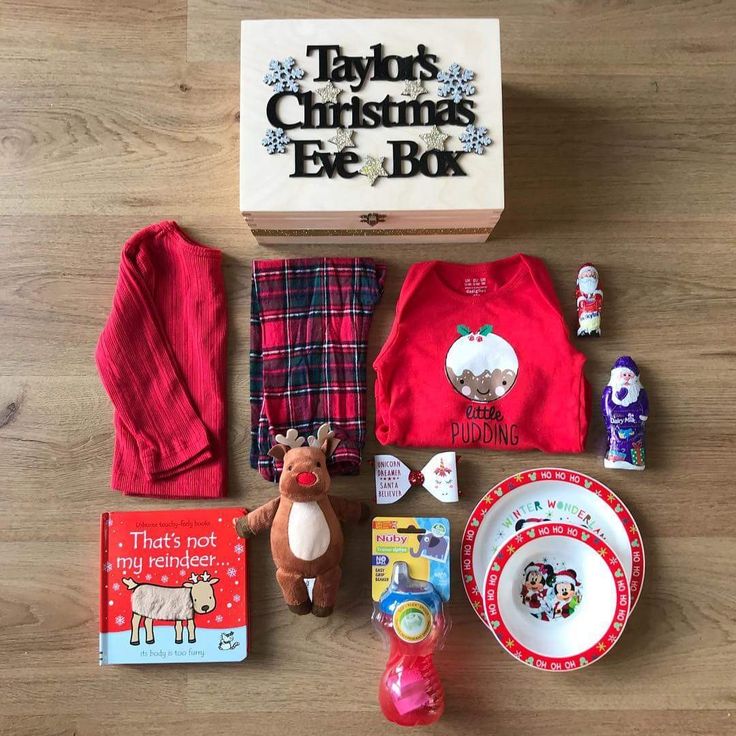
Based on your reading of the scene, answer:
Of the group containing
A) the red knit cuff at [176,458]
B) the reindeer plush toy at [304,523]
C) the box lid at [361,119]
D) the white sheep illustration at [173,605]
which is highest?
the box lid at [361,119]

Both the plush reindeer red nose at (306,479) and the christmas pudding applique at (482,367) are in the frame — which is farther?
the christmas pudding applique at (482,367)

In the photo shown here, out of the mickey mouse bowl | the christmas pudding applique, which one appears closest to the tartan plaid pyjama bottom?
the christmas pudding applique

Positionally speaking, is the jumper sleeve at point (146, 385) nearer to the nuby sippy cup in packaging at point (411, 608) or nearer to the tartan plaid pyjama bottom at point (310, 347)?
the tartan plaid pyjama bottom at point (310, 347)

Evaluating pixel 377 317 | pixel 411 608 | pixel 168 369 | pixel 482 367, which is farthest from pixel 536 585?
pixel 168 369

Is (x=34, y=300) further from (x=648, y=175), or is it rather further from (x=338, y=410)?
(x=648, y=175)

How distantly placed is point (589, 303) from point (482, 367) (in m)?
0.18

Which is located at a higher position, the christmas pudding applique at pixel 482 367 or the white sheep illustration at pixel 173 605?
the christmas pudding applique at pixel 482 367

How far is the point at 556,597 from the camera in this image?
3.14 feet

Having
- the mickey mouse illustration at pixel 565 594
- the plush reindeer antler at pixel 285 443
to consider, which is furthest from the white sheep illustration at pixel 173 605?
the mickey mouse illustration at pixel 565 594

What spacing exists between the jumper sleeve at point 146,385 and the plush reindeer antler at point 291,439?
5.0 inches

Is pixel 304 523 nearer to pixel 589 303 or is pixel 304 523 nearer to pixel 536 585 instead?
pixel 536 585

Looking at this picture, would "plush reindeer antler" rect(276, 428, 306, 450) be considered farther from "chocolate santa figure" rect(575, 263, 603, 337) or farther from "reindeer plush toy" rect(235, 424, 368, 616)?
"chocolate santa figure" rect(575, 263, 603, 337)

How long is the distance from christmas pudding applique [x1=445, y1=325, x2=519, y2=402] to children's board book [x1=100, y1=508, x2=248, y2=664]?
374mm

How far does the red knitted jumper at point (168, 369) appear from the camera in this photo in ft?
3.16
